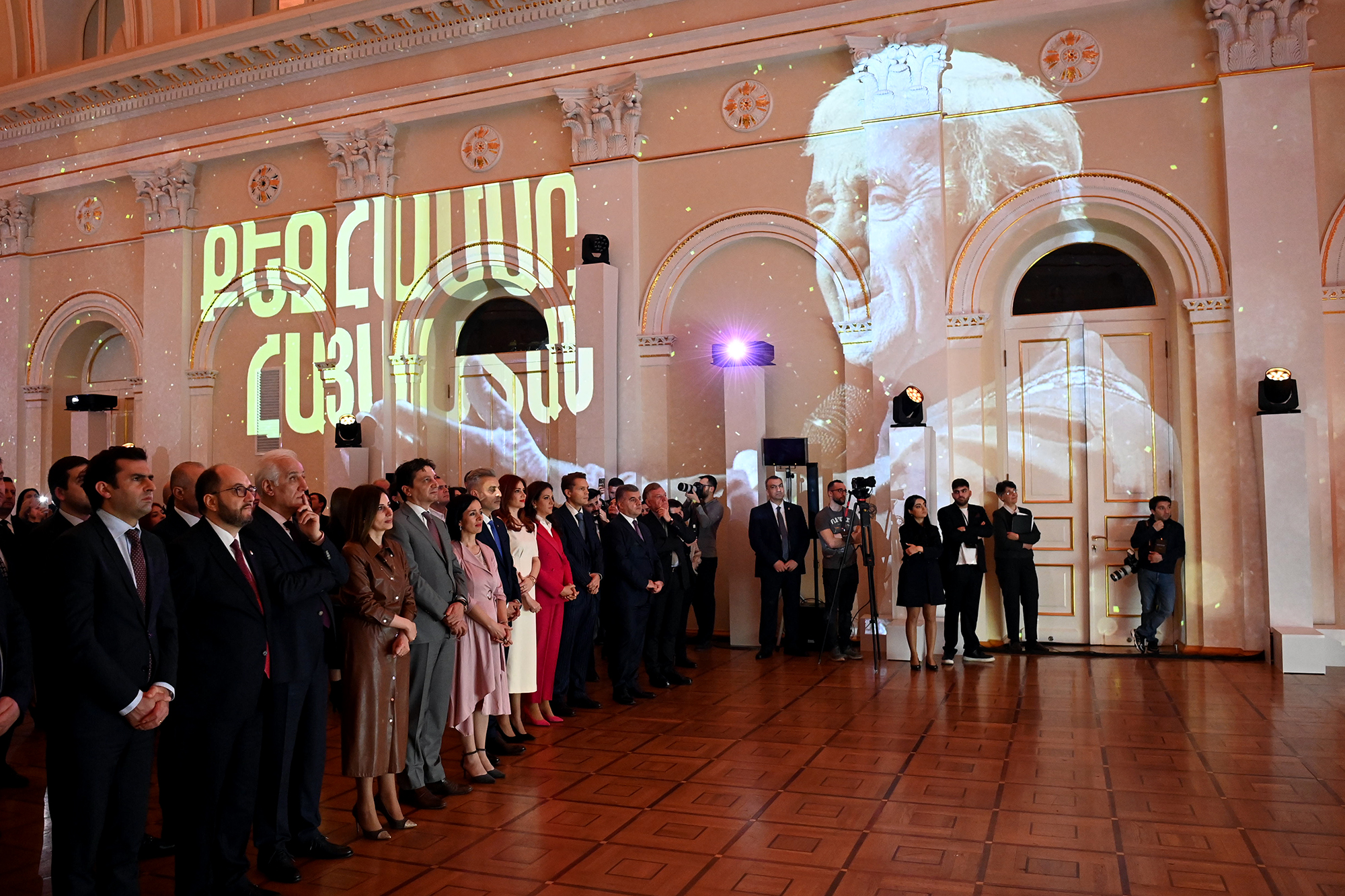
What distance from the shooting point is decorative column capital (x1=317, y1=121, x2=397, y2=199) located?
1140 cm

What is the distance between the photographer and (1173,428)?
29.1 ft

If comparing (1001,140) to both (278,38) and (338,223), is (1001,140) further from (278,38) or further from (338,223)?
(278,38)

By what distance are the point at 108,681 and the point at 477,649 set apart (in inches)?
88.9

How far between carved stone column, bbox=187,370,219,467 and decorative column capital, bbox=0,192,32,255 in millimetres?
3651

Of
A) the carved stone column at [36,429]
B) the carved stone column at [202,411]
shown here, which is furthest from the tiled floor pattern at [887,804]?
the carved stone column at [36,429]

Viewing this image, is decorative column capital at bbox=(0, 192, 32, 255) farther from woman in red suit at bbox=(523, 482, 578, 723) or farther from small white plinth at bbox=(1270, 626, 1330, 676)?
small white plinth at bbox=(1270, 626, 1330, 676)

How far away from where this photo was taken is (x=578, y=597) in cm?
670

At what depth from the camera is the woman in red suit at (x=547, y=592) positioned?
20.3 ft

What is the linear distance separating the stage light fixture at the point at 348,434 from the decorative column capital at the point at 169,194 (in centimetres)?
383

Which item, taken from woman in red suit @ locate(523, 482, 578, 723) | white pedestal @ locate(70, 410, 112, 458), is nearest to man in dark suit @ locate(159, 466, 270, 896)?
woman in red suit @ locate(523, 482, 578, 723)

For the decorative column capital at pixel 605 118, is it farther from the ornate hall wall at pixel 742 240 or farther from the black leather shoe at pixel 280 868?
the black leather shoe at pixel 280 868

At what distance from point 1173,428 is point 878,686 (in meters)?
3.81

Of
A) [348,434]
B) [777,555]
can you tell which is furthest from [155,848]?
[348,434]

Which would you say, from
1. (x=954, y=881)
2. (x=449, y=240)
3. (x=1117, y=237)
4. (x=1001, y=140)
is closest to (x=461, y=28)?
(x=449, y=240)
